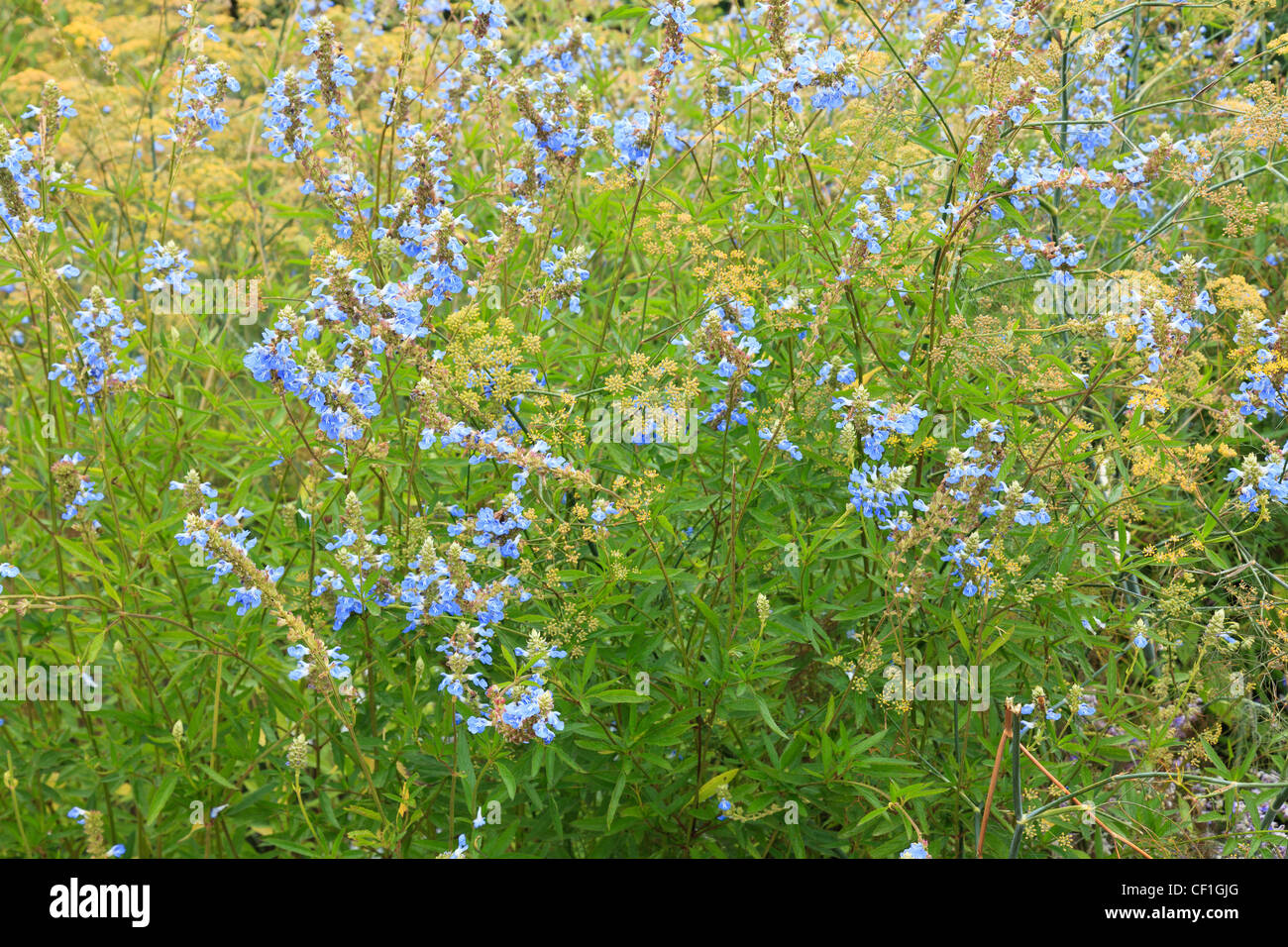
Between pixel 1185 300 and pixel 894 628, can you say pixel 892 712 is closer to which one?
pixel 894 628

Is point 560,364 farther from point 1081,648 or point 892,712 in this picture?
point 1081,648

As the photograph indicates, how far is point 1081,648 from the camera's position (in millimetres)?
3680

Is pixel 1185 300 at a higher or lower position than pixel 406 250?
lower

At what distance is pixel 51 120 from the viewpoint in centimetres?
362

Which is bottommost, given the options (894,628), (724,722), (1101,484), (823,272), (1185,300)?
(724,722)

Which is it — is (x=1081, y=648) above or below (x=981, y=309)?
below
